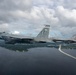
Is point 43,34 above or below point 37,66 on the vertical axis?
above

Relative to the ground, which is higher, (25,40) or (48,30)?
(48,30)

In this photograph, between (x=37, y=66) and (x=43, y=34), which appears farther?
(x=43, y=34)

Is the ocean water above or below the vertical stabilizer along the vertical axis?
below

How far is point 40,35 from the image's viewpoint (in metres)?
128

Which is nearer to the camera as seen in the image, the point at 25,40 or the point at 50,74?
the point at 50,74

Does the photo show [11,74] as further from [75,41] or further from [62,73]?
[75,41]

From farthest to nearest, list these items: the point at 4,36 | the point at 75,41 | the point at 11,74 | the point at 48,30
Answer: the point at 75,41 → the point at 48,30 → the point at 4,36 → the point at 11,74

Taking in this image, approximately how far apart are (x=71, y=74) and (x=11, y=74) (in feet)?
23.4

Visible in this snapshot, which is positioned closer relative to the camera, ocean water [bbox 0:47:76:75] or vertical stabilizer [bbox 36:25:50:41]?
ocean water [bbox 0:47:76:75]

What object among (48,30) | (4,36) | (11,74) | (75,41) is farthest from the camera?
(75,41)

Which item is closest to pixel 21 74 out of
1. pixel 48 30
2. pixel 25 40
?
pixel 25 40

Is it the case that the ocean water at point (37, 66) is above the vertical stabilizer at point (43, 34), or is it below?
below

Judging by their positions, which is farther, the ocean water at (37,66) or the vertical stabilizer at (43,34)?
the vertical stabilizer at (43,34)

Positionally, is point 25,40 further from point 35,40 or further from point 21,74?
point 21,74
